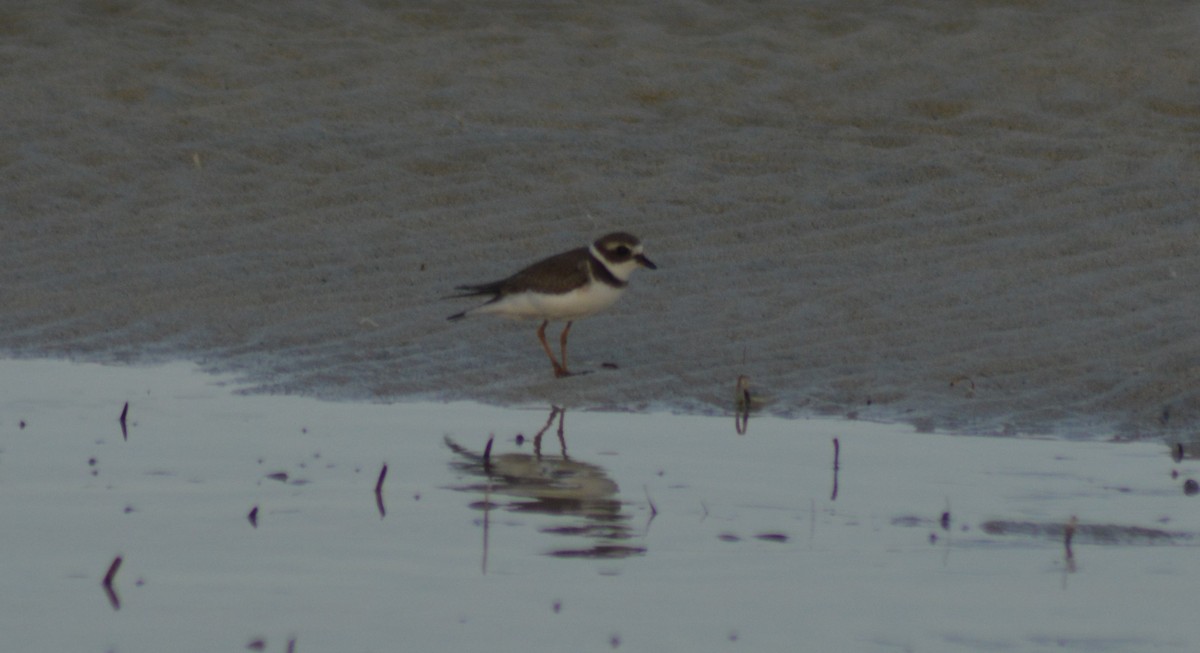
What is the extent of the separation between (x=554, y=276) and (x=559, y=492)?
7.10ft

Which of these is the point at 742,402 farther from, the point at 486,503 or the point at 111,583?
the point at 111,583

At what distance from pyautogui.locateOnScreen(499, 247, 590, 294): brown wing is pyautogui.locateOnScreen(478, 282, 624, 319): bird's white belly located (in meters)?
0.03

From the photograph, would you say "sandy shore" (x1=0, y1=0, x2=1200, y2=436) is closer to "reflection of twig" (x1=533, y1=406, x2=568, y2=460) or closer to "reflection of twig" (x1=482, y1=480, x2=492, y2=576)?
"reflection of twig" (x1=533, y1=406, x2=568, y2=460)

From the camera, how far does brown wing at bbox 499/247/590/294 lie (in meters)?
7.49

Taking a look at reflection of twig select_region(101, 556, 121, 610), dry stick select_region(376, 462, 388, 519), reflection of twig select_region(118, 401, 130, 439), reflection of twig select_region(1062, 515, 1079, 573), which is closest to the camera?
reflection of twig select_region(101, 556, 121, 610)

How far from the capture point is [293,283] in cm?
887

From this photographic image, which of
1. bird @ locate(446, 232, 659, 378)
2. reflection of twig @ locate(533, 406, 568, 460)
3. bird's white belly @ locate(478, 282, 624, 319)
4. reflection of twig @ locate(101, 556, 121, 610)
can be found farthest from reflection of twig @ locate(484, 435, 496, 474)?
bird's white belly @ locate(478, 282, 624, 319)

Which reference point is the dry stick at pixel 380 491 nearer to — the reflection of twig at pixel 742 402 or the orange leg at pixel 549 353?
the reflection of twig at pixel 742 402

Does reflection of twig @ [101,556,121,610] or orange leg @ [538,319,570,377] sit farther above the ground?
orange leg @ [538,319,570,377]

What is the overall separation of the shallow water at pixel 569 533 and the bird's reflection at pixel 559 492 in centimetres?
1

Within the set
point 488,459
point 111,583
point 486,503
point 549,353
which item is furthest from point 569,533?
point 549,353

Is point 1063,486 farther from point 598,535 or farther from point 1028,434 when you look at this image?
point 598,535

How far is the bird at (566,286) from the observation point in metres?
7.49

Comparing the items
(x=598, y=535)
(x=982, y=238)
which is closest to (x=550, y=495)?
(x=598, y=535)
